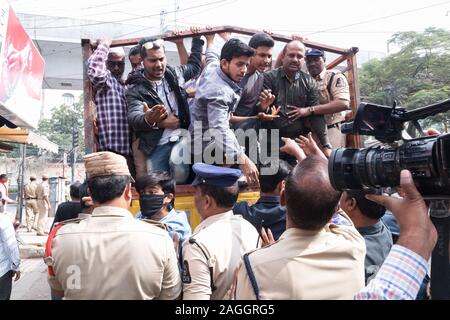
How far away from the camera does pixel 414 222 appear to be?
1.01m

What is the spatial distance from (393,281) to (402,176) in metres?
0.27

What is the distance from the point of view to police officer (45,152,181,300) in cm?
156

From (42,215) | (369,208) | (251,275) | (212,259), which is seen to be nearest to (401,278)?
(251,275)

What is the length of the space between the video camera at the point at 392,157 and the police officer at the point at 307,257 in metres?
0.11

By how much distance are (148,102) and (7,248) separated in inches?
65.4

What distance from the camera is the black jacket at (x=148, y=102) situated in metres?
3.05

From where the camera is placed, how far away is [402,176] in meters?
1.04

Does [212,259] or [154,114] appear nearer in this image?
[212,259]

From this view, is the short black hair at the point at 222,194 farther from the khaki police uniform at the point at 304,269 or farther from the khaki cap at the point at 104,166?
the khaki police uniform at the point at 304,269

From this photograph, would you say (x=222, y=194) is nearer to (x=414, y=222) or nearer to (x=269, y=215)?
(x=269, y=215)

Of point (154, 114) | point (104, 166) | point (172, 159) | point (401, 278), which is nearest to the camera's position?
point (401, 278)

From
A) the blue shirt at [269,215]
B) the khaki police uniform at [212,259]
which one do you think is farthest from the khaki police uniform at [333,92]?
the khaki police uniform at [212,259]

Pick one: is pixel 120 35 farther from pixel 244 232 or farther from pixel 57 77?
pixel 244 232

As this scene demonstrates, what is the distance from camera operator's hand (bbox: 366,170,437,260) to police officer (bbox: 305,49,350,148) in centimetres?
254
